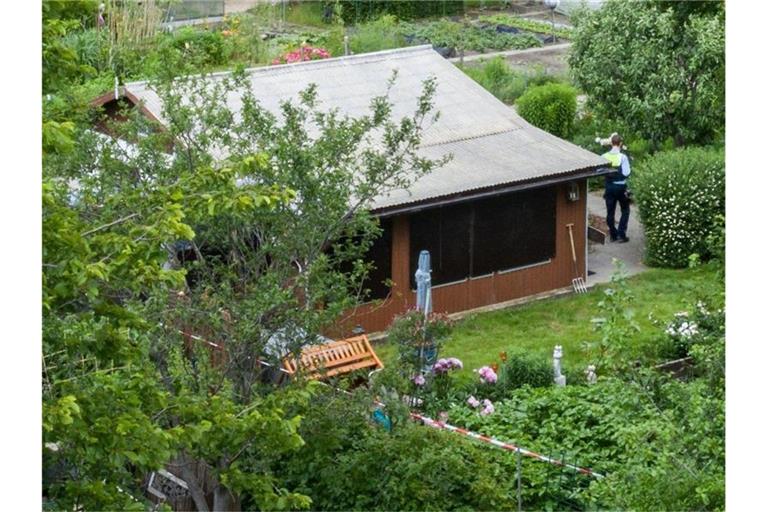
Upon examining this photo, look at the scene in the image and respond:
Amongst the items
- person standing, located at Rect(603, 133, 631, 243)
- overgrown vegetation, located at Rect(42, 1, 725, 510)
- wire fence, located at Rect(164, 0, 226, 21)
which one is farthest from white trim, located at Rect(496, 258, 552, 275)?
wire fence, located at Rect(164, 0, 226, 21)

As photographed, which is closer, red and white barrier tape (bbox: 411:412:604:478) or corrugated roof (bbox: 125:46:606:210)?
red and white barrier tape (bbox: 411:412:604:478)

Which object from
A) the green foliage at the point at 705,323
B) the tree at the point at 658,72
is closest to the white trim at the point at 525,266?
the tree at the point at 658,72

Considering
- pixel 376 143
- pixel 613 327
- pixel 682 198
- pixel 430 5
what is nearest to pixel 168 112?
pixel 613 327

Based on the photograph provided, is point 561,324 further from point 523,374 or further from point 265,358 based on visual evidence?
point 265,358

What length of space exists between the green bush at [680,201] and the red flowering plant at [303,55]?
9.16 m

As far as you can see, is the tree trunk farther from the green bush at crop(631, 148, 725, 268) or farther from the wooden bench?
the green bush at crop(631, 148, 725, 268)

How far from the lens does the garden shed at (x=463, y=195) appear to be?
20.3 metres

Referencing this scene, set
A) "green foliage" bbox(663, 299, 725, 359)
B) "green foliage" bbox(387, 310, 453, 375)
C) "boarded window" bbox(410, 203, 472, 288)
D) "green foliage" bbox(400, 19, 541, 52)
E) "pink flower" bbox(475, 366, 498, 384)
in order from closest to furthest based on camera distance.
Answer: "green foliage" bbox(663, 299, 725, 359) < "green foliage" bbox(387, 310, 453, 375) < "pink flower" bbox(475, 366, 498, 384) < "boarded window" bbox(410, 203, 472, 288) < "green foliage" bbox(400, 19, 541, 52)

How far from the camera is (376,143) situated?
20719 millimetres

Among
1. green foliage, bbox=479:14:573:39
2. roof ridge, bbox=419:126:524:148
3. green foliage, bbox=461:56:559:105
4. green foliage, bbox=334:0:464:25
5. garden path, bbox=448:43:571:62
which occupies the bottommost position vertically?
garden path, bbox=448:43:571:62

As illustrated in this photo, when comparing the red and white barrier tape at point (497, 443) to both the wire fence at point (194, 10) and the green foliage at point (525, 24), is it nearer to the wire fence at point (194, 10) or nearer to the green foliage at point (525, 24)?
the wire fence at point (194, 10)

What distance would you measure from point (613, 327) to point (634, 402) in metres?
1.31

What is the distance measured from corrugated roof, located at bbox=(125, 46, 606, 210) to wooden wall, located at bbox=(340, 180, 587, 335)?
1.93 ft

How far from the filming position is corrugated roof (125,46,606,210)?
20.8m
